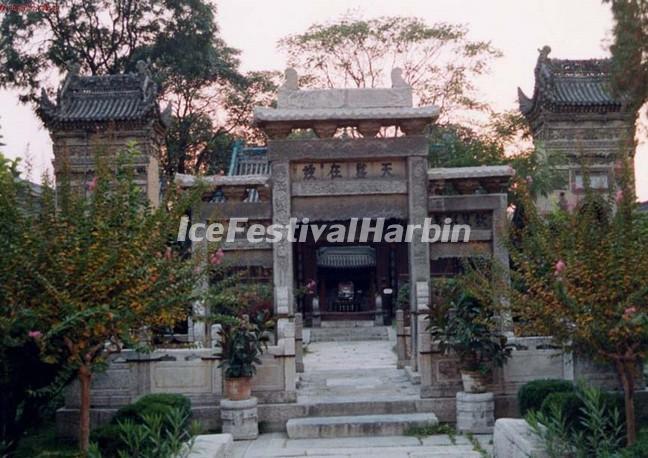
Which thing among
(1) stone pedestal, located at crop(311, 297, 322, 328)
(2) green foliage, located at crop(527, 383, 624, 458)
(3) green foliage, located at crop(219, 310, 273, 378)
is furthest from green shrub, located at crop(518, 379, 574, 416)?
(1) stone pedestal, located at crop(311, 297, 322, 328)

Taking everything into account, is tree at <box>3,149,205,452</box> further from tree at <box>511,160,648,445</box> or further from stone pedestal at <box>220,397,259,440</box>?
tree at <box>511,160,648,445</box>

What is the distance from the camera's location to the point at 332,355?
16.1 meters

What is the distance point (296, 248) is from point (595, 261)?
16.7m

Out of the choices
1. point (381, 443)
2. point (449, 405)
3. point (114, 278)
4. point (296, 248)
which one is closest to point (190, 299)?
point (114, 278)

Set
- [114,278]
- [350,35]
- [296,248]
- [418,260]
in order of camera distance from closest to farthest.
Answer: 1. [114,278]
2. [418,260]
3. [296,248]
4. [350,35]

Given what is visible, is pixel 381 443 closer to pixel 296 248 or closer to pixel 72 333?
pixel 72 333

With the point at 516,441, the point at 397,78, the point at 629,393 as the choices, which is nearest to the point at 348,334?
the point at 397,78

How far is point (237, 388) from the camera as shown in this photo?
868 cm

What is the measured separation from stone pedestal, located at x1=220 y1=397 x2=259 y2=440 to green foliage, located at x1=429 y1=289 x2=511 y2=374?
2270 millimetres

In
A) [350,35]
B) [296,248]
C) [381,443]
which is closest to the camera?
[381,443]

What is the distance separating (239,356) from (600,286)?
4.08 m

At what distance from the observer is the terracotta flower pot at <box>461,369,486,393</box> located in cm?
870

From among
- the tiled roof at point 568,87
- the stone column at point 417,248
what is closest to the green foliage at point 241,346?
the stone column at point 417,248

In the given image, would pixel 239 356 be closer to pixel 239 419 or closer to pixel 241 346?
pixel 241 346
